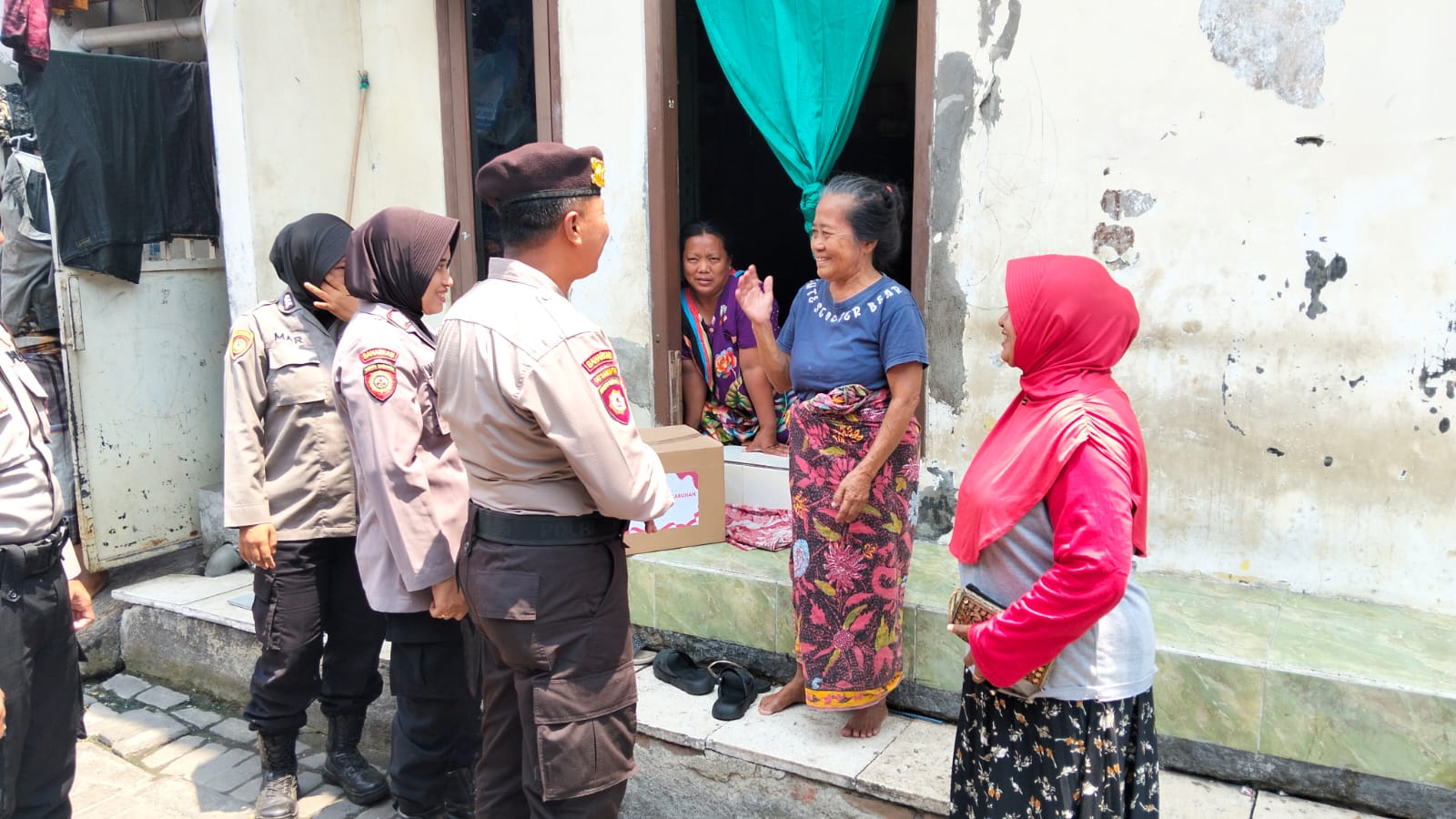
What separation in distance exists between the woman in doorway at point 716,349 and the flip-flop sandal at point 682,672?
1.22 meters

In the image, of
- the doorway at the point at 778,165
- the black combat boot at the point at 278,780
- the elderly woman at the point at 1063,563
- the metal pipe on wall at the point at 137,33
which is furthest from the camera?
the doorway at the point at 778,165

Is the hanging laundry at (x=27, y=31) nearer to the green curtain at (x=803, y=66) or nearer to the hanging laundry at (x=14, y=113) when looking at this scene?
the hanging laundry at (x=14, y=113)

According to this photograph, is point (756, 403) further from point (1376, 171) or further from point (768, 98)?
point (1376, 171)

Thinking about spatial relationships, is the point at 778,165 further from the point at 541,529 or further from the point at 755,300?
the point at 541,529

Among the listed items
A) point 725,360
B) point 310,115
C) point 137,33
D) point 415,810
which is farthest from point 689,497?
point 137,33

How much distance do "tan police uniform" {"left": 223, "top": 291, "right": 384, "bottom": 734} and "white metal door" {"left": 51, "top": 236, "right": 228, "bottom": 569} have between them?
219 centimetres

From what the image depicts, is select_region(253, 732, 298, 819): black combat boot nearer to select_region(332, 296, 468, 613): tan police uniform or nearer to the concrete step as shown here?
the concrete step

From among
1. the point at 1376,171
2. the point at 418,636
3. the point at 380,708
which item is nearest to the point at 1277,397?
the point at 1376,171

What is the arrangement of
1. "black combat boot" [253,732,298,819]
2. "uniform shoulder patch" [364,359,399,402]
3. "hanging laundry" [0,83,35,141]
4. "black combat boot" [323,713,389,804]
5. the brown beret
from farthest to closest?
1. "hanging laundry" [0,83,35,141]
2. "black combat boot" [323,713,389,804]
3. "black combat boot" [253,732,298,819]
4. "uniform shoulder patch" [364,359,399,402]
5. the brown beret

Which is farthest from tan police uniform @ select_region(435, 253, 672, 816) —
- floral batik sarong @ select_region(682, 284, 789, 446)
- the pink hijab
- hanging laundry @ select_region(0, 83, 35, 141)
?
hanging laundry @ select_region(0, 83, 35, 141)

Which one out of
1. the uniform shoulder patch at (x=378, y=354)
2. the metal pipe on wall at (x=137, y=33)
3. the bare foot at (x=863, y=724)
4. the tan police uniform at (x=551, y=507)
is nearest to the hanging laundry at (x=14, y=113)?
the metal pipe on wall at (x=137, y=33)

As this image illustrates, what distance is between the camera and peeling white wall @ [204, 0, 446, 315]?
17.0ft

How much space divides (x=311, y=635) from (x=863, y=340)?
210 cm

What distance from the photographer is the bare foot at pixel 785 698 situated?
364 centimetres
